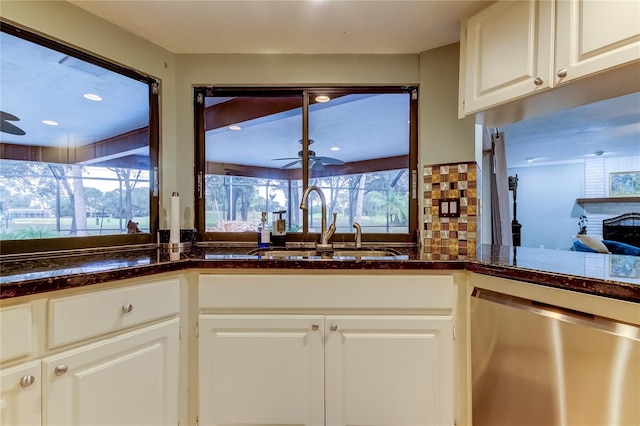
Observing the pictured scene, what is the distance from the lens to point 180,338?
1.25 metres

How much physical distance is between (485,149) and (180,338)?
9.81 ft

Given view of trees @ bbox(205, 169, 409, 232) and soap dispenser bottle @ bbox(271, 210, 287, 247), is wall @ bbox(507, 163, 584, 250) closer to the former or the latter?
view of trees @ bbox(205, 169, 409, 232)

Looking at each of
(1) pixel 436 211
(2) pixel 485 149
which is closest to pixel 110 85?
(1) pixel 436 211

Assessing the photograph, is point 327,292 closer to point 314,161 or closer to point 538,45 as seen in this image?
point 314,161

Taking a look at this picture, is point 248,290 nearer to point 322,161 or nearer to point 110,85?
point 322,161

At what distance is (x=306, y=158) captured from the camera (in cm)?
195

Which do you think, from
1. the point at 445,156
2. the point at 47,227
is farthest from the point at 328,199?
the point at 47,227

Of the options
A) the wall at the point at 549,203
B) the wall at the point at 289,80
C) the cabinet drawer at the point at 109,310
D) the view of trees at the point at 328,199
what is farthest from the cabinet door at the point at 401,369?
the wall at the point at 549,203

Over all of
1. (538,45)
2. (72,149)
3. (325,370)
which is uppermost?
(538,45)

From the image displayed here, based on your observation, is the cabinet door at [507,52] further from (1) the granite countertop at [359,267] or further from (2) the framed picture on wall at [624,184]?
(2) the framed picture on wall at [624,184]

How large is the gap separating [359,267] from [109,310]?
0.90 meters

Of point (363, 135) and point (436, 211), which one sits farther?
point (363, 135)

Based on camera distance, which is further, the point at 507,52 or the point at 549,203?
the point at 549,203

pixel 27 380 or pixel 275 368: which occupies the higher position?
pixel 27 380
